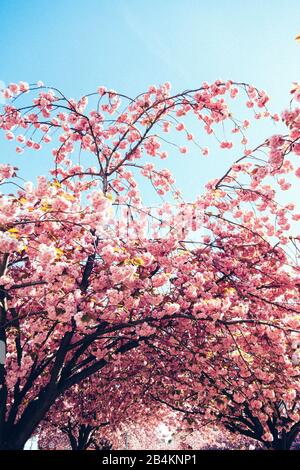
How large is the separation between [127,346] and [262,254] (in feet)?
11.4

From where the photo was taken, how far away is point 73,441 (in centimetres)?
1755

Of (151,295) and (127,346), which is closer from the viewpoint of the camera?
(151,295)

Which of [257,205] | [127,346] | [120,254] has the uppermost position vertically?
[257,205]

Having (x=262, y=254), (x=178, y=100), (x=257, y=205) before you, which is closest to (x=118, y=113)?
(x=178, y=100)

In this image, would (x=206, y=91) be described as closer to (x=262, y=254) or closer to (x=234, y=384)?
(x=262, y=254)

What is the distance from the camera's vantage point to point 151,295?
22.1ft

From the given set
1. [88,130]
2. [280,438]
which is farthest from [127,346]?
[280,438]
